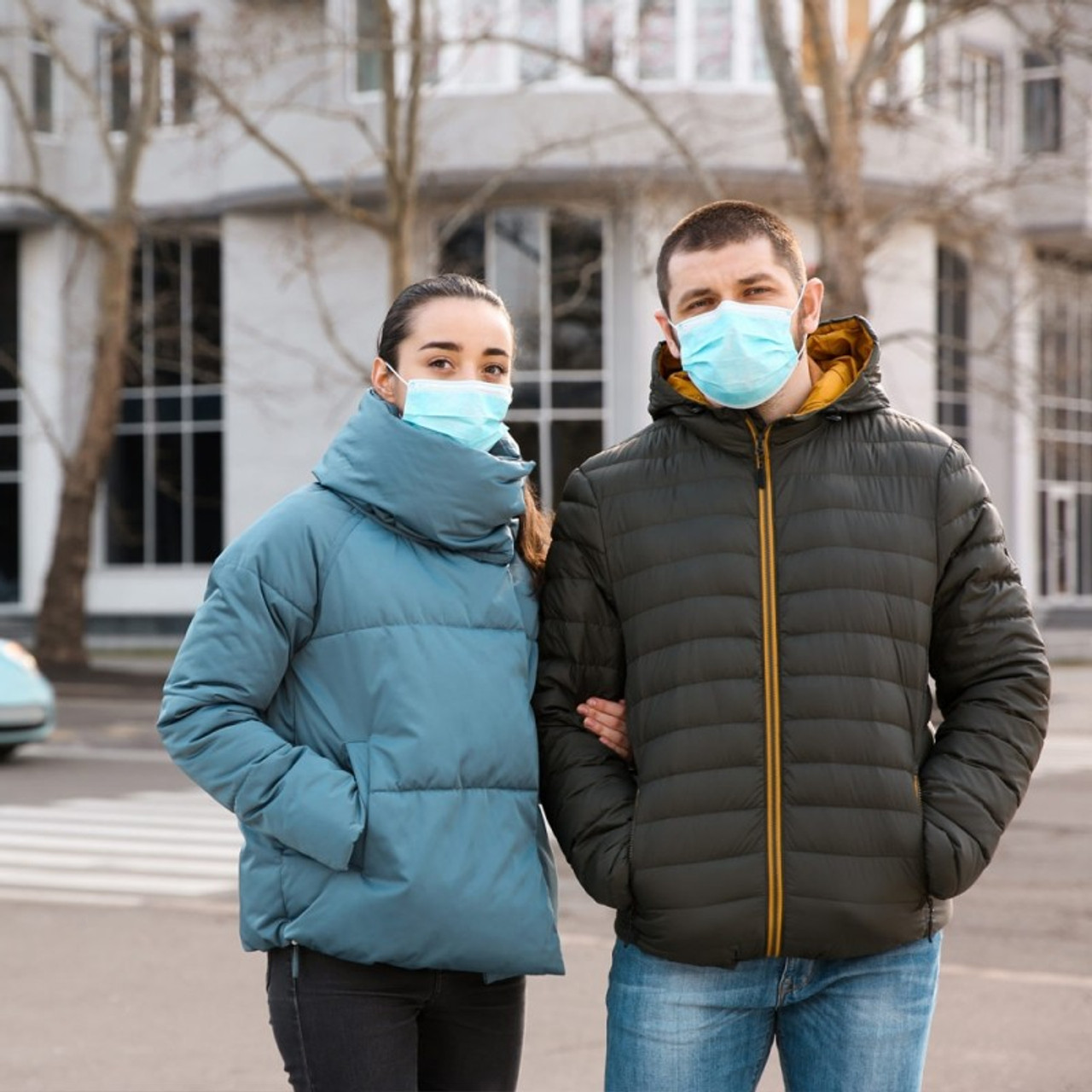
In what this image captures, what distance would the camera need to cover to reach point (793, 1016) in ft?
10.2

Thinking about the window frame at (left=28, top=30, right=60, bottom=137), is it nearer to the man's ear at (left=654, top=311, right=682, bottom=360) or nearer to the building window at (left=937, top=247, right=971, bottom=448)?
the building window at (left=937, top=247, right=971, bottom=448)

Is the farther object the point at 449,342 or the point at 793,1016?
the point at 449,342

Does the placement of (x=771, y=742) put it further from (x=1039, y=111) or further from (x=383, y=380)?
(x=1039, y=111)

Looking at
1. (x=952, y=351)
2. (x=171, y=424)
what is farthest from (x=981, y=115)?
(x=171, y=424)

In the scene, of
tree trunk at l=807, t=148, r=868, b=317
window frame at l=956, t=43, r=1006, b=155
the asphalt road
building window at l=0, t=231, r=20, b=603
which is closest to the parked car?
the asphalt road

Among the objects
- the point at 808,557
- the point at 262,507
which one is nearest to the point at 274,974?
the point at 808,557

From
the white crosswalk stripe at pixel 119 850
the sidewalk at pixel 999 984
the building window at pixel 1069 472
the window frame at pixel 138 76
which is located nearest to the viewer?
the sidewalk at pixel 999 984

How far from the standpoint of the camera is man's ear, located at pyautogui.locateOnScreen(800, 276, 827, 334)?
3.21 m

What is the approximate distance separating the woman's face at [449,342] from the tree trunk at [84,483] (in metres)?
21.1

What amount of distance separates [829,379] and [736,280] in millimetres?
231

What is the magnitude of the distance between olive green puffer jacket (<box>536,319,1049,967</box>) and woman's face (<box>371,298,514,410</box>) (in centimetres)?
40

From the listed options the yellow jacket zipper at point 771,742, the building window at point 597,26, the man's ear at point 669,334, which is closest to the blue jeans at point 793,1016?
the yellow jacket zipper at point 771,742

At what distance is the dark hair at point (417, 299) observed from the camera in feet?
10.8

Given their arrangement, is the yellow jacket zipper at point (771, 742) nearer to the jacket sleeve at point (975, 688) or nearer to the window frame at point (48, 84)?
the jacket sleeve at point (975, 688)
